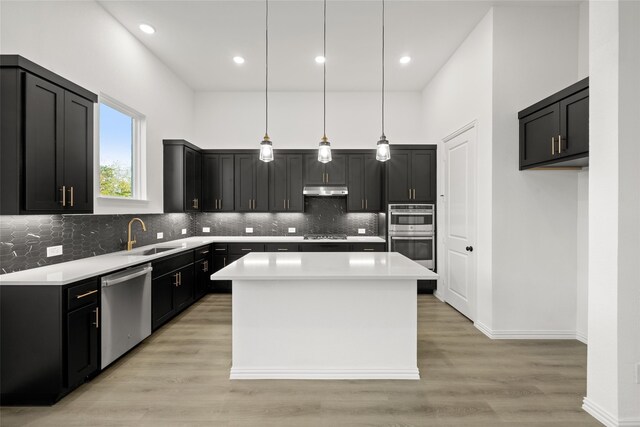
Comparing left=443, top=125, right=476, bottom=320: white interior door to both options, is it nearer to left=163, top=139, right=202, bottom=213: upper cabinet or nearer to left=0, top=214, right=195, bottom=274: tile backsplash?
left=163, top=139, right=202, bottom=213: upper cabinet

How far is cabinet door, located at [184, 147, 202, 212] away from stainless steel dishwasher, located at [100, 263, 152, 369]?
6.42ft

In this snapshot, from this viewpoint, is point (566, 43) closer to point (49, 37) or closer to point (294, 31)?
point (294, 31)

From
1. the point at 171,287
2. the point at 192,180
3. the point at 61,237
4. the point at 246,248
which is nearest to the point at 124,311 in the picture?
the point at 61,237

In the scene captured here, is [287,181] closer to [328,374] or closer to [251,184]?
[251,184]

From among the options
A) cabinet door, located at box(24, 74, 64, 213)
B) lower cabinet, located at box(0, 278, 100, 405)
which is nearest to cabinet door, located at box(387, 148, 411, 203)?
cabinet door, located at box(24, 74, 64, 213)

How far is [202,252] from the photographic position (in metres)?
5.25

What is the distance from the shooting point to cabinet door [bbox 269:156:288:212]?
5.93 m

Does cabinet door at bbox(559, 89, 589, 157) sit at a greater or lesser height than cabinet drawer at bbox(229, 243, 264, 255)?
greater

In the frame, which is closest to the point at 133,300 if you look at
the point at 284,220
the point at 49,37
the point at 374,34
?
the point at 49,37

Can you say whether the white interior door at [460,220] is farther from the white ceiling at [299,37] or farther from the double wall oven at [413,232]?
the white ceiling at [299,37]

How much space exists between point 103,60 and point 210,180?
2.55 m

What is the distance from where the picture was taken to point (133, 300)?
3.31 m

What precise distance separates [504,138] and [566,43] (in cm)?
124

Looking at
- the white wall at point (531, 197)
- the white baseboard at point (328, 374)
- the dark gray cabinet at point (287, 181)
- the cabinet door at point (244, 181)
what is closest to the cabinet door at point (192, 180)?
the cabinet door at point (244, 181)
